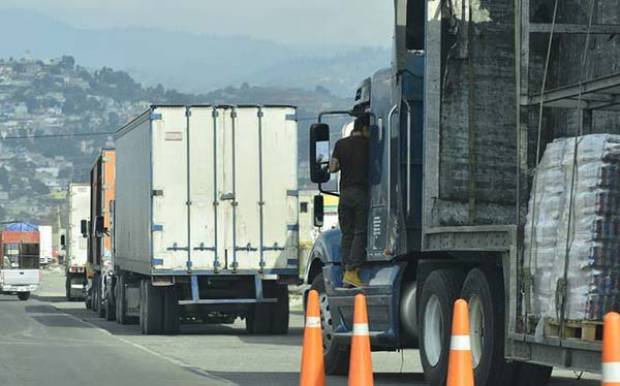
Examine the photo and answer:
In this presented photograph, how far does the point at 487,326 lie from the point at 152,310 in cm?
1612

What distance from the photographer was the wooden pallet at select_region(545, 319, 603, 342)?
10.5 meters

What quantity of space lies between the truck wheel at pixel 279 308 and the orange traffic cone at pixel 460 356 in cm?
1842

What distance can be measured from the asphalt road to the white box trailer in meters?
0.78

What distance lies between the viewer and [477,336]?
13359 millimetres

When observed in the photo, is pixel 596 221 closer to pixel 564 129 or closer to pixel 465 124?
pixel 564 129

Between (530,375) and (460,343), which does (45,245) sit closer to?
(530,375)

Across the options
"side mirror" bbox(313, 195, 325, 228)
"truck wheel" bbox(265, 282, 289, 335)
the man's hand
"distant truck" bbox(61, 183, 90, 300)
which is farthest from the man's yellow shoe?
"distant truck" bbox(61, 183, 90, 300)

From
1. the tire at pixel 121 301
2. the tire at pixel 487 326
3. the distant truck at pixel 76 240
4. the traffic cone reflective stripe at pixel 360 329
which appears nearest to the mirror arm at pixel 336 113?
the tire at pixel 487 326

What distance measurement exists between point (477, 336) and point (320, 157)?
4.63m

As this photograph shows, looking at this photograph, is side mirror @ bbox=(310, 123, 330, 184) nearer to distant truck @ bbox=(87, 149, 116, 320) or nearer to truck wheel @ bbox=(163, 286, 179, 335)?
truck wheel @ bbox=(163, 286, 179, 335)

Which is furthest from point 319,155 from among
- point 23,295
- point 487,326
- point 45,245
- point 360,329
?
point 45,245

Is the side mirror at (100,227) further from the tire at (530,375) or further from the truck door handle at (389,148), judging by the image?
the tire at (530,375)

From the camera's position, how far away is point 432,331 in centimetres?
1427

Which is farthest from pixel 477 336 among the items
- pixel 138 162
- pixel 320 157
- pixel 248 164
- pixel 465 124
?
pixel 138 162
